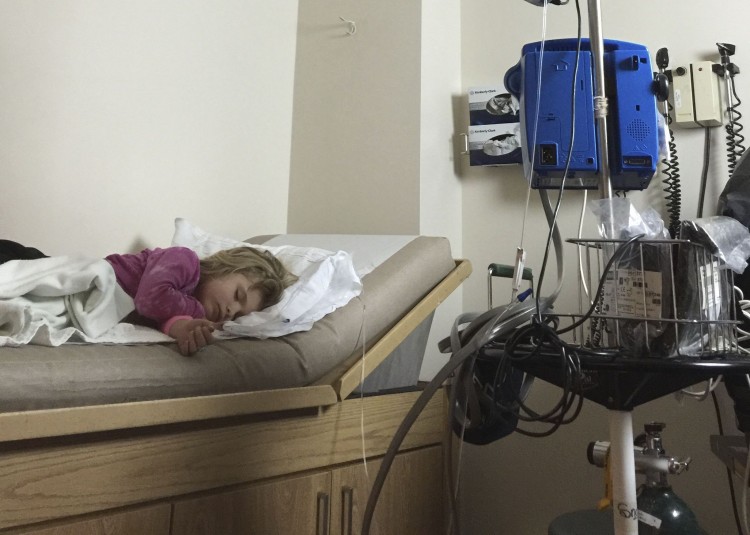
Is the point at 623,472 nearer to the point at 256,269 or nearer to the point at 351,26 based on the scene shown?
the point at 256,269

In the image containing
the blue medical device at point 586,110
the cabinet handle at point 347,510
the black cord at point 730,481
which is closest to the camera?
the blue medical device at point 586,110

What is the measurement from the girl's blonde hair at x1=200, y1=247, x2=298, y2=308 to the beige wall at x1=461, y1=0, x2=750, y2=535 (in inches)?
31.8

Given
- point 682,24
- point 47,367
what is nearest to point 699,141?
point 682,24

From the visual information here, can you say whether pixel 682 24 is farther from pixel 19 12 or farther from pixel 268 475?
pixel 19 12

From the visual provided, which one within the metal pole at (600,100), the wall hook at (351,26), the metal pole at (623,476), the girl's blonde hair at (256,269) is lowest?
the metal pole at (623,476)

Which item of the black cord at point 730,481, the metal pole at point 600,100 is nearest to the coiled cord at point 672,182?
the black cord at point 730,481

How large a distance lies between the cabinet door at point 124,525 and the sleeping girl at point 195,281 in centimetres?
34

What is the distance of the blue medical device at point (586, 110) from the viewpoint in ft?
3.59

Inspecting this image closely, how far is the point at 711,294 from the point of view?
0.86 meters

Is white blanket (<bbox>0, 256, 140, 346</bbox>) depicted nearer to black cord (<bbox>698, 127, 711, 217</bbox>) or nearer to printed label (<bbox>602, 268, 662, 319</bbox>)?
printed label (<bbox>602, 268, 662, 319</bbox>)

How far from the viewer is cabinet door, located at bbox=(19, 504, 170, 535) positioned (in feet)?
2.65

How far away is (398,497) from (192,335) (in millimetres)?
643

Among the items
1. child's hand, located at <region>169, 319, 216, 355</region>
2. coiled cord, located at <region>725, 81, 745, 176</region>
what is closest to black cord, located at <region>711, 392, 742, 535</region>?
coiled cord, located at <region>725, 81, 745, 176</region>

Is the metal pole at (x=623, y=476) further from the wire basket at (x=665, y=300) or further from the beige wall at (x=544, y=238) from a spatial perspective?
the beige wall at (x=544, y=238)
